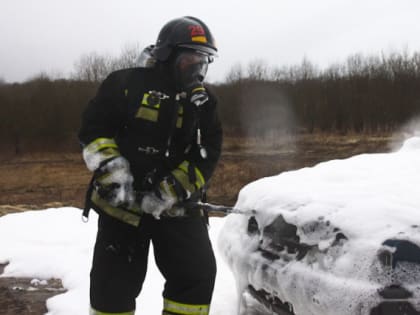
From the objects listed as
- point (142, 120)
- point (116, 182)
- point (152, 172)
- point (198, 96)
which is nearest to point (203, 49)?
point (198, 96)

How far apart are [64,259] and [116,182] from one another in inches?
106

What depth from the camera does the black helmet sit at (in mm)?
2385

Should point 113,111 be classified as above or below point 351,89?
below

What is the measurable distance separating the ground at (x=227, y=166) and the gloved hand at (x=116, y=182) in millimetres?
20702

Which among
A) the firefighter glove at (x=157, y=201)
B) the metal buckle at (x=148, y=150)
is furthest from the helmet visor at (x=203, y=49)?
the firefighter glove at (x=157, y=201)

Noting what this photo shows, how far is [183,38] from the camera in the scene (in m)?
2.38

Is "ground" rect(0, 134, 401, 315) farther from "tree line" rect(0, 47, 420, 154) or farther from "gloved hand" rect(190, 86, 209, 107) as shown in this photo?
"gloved hand" rect(190, 86, 209, 107)

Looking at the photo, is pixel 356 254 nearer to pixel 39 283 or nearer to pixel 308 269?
pixel 308 269

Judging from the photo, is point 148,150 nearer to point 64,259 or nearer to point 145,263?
point 145,263

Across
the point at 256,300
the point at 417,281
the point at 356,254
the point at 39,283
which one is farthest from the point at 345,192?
the point at 39,283

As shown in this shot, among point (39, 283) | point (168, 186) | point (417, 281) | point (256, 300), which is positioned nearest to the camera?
point (417, 281)

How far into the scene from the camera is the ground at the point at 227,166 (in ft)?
75.6

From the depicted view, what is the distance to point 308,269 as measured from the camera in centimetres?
232

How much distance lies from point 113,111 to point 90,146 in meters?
0.20
